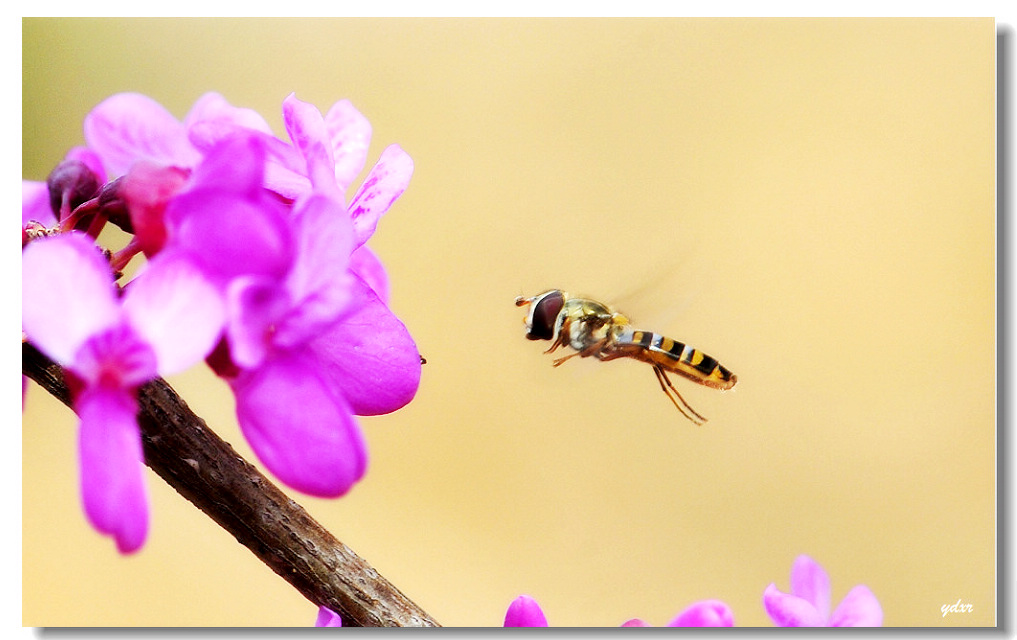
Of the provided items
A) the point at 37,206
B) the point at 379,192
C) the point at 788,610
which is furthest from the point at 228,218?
the point at 788,610

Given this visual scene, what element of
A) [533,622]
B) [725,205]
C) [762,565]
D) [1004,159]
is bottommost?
[533,622]

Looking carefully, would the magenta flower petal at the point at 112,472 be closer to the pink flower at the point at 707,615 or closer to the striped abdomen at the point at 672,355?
the pink flower at the point at 707,615

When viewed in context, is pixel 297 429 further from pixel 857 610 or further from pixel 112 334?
pixel 857 610

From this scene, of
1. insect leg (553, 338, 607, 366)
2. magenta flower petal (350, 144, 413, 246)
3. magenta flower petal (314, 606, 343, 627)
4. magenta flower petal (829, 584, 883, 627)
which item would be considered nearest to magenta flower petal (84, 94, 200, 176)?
magenta flower petal (350, 144, 413, 246)

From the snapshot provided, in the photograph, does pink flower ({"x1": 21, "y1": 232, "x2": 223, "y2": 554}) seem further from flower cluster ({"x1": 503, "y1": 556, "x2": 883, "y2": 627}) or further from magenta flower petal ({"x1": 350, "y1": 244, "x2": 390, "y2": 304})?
flower cluster ({"x1": 503, "y1": 556, "x2": 883, "y2": 627})

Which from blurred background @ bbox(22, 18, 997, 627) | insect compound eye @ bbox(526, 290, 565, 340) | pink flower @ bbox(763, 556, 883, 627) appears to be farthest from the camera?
blurred background @ bbox(22, 18, 997, 627)
